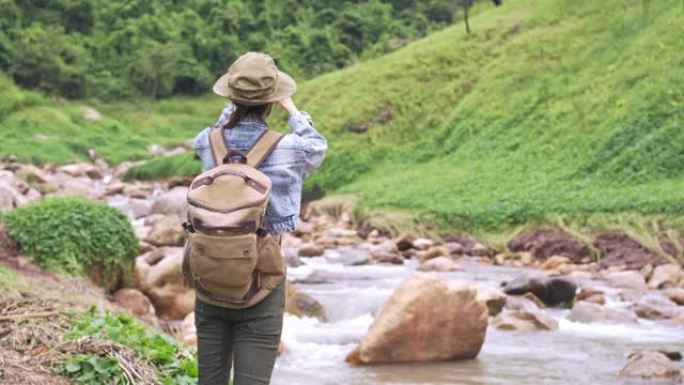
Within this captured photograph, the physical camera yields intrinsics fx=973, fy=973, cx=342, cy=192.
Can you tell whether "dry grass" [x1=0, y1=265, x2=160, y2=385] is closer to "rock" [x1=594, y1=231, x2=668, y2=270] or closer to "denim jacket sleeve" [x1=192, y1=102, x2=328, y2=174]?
"denim jacket sleeve" [x1=192, y1=102, x2=328, y2=174]

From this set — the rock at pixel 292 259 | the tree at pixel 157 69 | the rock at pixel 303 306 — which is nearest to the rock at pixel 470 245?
the rock at pixel 292 259

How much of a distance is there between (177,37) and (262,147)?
210ft

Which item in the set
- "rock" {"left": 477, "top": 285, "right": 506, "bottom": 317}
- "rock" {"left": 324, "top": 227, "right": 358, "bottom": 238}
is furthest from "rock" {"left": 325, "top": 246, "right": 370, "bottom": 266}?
"rock" {"left": 477, "top": 285, "right": 506, "bottom": 317}

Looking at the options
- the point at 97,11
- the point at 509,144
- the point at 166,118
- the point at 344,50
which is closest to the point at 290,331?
the point at 509,144

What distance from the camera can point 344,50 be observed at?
2505 inches

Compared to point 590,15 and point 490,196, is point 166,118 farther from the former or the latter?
point 490,196

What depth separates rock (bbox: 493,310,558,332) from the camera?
1180 cm

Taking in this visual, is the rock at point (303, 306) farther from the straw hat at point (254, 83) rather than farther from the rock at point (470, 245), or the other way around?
the rock at point (470, 245)

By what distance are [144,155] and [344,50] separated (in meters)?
19.8

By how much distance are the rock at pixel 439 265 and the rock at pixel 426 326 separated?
7548 mm

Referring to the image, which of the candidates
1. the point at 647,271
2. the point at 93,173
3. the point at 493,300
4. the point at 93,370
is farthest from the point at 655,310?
the point at 93,173

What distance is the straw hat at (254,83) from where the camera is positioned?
3982 mm

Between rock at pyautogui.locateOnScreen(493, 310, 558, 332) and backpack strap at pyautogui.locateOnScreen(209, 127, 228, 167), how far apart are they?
27.3 feet

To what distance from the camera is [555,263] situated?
18047mm
